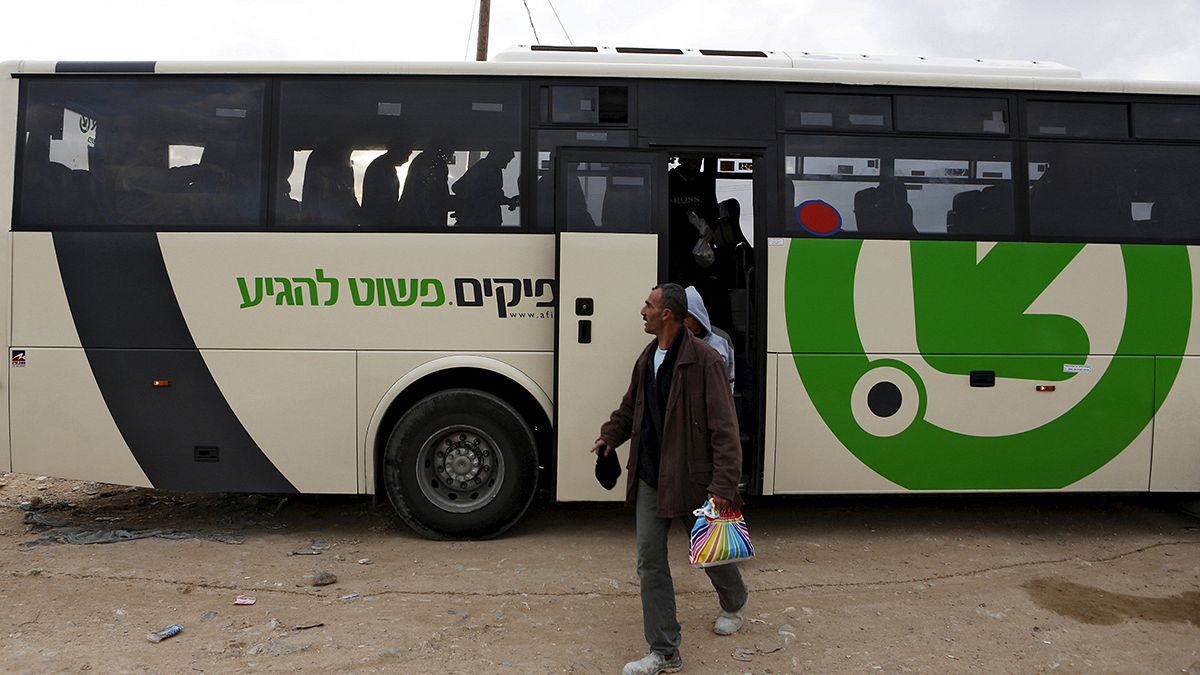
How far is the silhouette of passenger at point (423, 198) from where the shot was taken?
593 cm

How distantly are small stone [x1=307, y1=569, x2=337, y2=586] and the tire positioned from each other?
84 cm

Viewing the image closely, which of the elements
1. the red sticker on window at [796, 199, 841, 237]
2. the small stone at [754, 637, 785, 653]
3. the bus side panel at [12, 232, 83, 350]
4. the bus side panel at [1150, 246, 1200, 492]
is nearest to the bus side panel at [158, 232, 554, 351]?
the bus side panel at [12, 232, 83, 350]

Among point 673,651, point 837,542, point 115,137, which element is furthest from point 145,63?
point 837,542

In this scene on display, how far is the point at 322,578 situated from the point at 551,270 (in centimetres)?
244

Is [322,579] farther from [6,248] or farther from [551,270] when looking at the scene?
[6,248]

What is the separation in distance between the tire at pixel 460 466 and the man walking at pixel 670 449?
6.69 ft

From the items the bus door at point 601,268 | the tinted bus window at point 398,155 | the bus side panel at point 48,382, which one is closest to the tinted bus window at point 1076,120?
the bus door at point 601,268

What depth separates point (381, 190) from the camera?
5.94m

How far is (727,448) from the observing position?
3.86 m

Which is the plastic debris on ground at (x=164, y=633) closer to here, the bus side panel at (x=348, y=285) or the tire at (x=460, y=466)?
the tire at (x=460, y=466)

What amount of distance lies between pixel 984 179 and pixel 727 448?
11.5 ft

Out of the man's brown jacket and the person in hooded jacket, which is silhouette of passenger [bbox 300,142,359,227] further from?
the man's brown jacket

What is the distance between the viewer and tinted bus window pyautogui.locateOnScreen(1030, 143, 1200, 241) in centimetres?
613

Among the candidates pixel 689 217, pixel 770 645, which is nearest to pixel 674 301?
pixel 770 645
